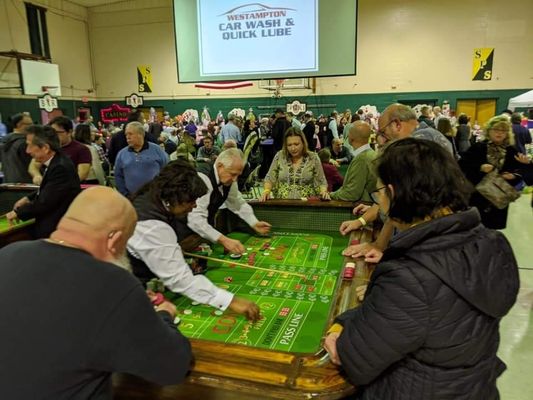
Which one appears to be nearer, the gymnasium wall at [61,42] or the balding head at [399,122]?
the balding head at [399,122]

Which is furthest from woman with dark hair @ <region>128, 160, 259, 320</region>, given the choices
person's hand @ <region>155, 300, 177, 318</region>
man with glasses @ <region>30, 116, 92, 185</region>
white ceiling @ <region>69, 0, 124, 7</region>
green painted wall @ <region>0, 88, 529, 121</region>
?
white ceiling @ <region>69, 0, 124, 7</region>

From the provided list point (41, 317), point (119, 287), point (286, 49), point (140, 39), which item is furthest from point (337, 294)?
point (140, 39)

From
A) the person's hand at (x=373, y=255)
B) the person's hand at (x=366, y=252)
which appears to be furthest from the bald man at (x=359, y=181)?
the person's hand at (x=373, y=255)

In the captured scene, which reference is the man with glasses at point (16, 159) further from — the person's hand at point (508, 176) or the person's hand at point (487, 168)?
the person's hand at point (508, 176)

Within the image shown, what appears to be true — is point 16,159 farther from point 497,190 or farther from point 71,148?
point 497,190

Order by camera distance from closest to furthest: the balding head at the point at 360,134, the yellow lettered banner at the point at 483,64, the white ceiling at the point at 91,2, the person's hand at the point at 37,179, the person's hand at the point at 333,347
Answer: the person's hand at the point at 333,347
the balding head at the point at 360,134
the person's hand at the point at 37,179
the yellow lettered banner at the point at 483,64
the white ceiling at the point at 91,2

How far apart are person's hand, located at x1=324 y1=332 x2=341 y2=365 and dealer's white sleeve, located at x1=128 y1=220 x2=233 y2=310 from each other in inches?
23.4

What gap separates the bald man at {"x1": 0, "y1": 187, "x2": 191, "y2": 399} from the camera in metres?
0.89

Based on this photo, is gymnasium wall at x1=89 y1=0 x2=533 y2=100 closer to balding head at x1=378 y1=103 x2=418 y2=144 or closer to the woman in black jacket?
balding head at x1=378 y1=103 x2=418 y2=144

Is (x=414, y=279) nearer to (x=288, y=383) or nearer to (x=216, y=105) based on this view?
(x=288, y=383)

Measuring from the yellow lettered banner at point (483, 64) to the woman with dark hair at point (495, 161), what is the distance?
9.68 metres

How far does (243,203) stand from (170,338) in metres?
1.94

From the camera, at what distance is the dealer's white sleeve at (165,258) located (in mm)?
1689

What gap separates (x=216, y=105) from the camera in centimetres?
1402
